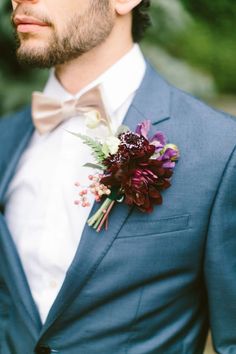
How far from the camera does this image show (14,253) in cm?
218

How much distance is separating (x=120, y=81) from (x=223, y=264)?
2.48 ft

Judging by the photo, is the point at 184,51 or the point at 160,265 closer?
the point at 160,265

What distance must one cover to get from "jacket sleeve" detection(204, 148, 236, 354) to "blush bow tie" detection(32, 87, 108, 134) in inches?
21.4

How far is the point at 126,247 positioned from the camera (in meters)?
2.04

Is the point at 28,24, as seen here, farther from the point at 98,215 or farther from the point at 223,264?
the point at 223,264

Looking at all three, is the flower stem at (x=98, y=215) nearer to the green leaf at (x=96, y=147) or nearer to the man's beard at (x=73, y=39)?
the green leaf at (x=96, y=147)

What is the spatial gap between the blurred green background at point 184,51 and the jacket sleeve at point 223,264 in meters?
1.31

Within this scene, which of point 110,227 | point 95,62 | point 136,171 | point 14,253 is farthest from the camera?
point 95,62

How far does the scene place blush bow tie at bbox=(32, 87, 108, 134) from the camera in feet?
7.22

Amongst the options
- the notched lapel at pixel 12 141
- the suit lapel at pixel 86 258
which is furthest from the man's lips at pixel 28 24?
the suit lapel at pixel 86 258

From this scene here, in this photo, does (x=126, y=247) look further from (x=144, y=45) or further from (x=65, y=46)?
(x=144, y=45)

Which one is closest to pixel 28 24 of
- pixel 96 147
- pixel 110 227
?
pixel 96 147

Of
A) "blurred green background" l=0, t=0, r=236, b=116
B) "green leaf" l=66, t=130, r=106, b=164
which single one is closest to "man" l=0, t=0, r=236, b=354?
"green leaf" l=66, t=130, r=106, b=164

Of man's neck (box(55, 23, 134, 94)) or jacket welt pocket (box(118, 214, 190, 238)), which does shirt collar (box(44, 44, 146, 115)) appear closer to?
man's neck (box(55, 23, 134, 94))
